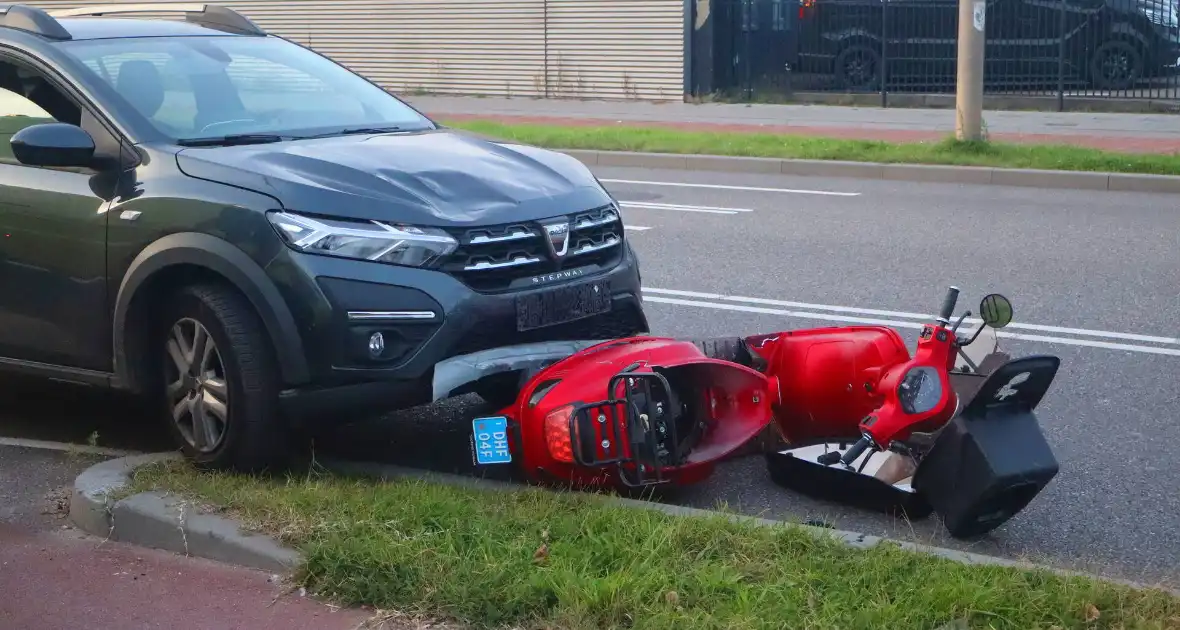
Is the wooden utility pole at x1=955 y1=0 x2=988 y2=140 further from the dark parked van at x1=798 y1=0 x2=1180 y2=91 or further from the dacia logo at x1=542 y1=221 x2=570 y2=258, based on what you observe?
the dacia logo at x1=542 y1=221 x2=570 y2=258

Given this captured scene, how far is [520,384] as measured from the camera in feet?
16.1

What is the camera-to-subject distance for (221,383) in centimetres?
489

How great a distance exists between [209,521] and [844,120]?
15996mm

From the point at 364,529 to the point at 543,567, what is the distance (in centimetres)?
60

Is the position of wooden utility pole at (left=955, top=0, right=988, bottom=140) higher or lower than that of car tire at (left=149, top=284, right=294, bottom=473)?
higher

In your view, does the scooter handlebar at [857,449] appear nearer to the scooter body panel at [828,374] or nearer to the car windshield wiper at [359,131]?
the scooter body panel at [828,374]

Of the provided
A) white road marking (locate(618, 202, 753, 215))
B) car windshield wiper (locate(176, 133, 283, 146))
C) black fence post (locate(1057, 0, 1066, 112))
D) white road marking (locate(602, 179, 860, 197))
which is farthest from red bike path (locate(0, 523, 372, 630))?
black fence post (locate(1057, 0, 1066, 112))

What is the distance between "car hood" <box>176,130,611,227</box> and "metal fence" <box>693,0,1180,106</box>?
1627 cm

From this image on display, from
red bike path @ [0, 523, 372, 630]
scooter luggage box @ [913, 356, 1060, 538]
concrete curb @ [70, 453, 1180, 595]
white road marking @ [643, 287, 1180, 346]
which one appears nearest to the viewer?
red bike path @ [0, 523, 372, 630]

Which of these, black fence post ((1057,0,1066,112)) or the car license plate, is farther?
black fence post ((1057,0,1066,112))

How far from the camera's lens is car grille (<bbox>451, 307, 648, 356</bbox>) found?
15.9ft

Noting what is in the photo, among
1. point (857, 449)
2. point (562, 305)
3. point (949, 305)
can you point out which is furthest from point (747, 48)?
point (857, 449)

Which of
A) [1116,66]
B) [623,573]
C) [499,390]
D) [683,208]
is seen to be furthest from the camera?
[1116,66]

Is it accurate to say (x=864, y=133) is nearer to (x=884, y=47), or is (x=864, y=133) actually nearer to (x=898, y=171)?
(x=898, y=171)
